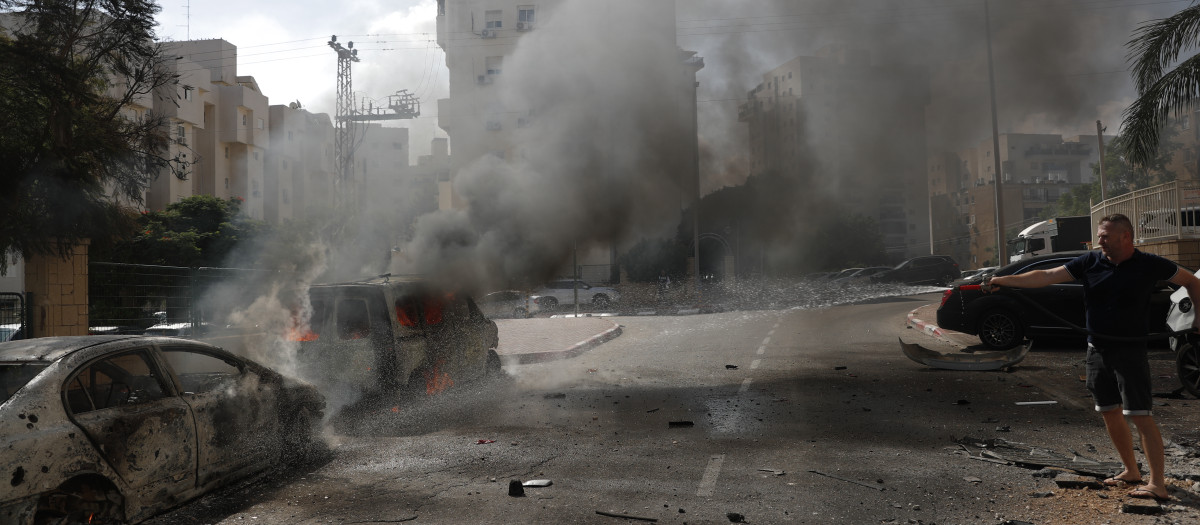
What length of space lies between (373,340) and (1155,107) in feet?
40.7

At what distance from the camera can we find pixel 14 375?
4.18 meters

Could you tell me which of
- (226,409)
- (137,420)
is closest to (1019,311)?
(226,409)

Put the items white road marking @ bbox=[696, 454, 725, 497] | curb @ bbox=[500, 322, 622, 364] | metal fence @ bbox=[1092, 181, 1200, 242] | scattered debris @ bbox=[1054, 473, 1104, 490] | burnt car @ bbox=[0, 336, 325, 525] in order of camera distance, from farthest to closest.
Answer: metal fence @ bbox=[1092, 181, 1200, 242] < curb @ bbox=[500, 322, 622, 364] < white road marking @ bbox=[696, 454, 725, 497] < scattered debris @ bbox=[1054, 473, 1104, 490] < burnt car @ bbox=[0, 336, 325, 525]

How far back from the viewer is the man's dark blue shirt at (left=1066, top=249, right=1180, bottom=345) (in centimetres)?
449

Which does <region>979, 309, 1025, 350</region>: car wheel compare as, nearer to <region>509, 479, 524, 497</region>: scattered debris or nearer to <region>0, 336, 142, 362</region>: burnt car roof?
<region>509, 479, 524, 497</region>: scattered debris

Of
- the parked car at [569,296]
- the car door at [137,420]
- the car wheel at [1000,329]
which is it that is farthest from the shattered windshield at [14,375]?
the parked car at [569,296]

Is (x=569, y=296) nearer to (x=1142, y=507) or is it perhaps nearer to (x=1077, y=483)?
(x=1077, y=483)

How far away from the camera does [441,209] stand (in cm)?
1239

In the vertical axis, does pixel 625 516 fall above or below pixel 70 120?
below

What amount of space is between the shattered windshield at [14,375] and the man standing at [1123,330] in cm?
565

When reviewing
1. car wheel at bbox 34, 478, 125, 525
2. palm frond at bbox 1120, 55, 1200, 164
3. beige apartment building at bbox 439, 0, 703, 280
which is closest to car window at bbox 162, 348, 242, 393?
car wheel at bbox 34, 478, 125, 525

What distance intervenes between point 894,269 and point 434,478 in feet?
123

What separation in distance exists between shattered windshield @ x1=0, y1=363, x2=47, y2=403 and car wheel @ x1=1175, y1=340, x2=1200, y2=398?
30.5 ft

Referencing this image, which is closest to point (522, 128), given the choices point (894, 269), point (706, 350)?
point (706, 350)
